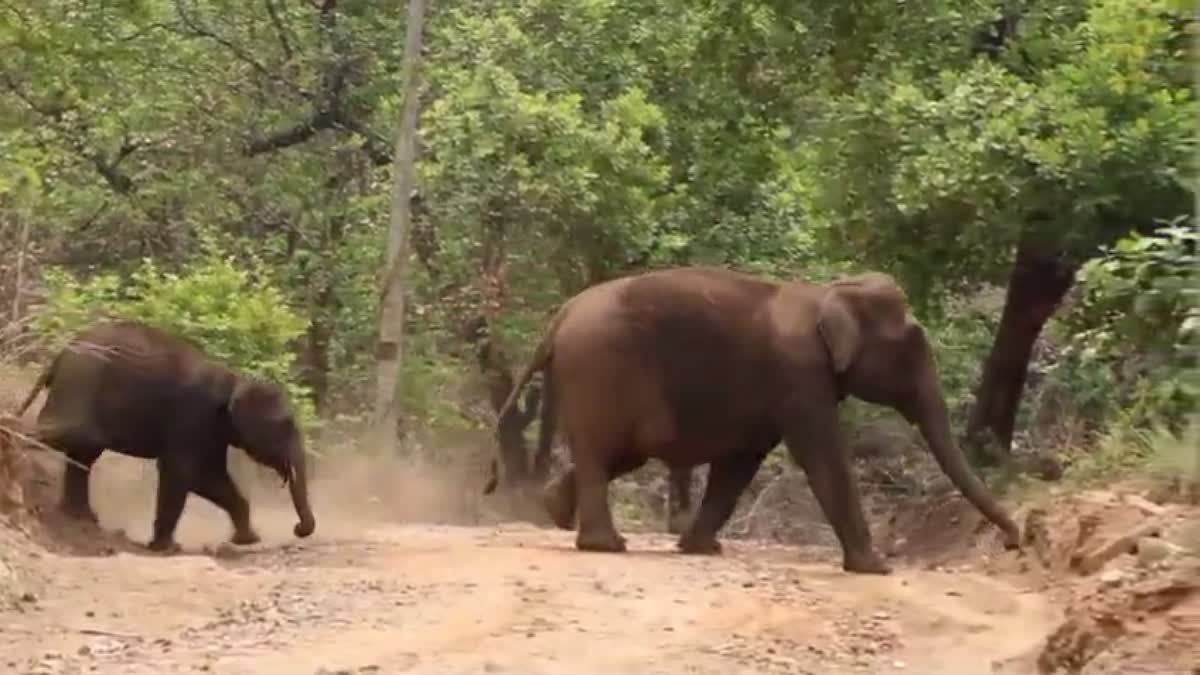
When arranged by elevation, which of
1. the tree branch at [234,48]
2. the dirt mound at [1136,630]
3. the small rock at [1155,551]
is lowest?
the dirt mound at [1136,630]

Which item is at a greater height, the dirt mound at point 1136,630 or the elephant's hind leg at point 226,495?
the dirt mound at point 1136,630

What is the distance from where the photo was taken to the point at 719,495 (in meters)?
13.1

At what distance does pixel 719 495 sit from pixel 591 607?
12.4 ft

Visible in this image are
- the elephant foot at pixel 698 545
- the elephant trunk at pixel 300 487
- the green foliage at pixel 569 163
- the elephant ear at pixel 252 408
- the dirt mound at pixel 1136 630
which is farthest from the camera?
the elephant trunk at pixel 300 487

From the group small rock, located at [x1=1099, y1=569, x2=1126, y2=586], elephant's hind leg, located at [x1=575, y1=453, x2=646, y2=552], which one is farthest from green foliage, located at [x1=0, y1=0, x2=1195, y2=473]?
elephant's hind leg, located at [x1=575, y1=453, x2=646, y2=552]

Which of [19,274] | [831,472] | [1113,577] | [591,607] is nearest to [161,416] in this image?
[19,274]

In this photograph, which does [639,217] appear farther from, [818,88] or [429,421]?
[429,421]

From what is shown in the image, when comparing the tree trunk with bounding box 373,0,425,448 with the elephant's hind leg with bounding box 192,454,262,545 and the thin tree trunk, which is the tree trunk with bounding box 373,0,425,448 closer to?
the thin tree trunk

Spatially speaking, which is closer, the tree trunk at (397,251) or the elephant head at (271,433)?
the elephant head at (271,433)

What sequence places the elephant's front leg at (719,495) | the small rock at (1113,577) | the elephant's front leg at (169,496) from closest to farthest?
the small rock at (1113,577)
the elephant's front leg at (719,495)
the elephant's front leg at (169,496)

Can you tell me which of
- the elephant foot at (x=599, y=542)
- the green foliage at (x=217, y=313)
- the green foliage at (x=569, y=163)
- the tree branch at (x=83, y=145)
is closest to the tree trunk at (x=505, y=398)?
the green foliage at (x=569, y=163)

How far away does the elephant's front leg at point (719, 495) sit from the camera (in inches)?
508

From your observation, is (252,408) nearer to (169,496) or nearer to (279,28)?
(169,496)

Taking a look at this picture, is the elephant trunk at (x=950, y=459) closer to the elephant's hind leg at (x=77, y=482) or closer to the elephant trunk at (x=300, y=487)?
the elephant trunk at (x=300, y=487)
